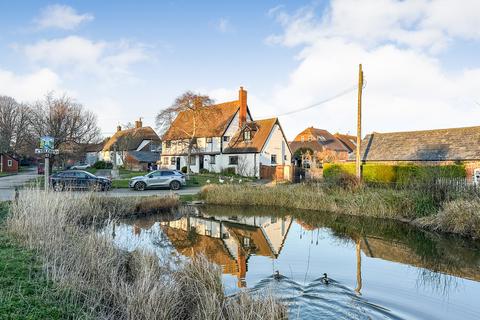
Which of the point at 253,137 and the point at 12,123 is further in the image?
the point at 12,123

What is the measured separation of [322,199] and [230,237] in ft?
26.5

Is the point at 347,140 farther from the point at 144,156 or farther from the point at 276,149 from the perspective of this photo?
the point at 144,156

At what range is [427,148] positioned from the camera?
31.3m

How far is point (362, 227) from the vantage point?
52.2 ft

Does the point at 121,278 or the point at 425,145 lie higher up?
the point at 425,145

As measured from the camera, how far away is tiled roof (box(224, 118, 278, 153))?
41.2 metres

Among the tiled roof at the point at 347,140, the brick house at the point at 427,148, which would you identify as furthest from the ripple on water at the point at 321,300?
the tiled roof at the point at 347,140

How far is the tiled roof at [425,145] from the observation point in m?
29.1

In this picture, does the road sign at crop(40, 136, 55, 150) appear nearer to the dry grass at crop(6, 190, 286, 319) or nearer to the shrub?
the dry grass at crop(6, 190, 286, 319)

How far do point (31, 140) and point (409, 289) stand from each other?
47.8 metres

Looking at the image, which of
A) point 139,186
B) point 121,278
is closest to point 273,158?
point 139,186

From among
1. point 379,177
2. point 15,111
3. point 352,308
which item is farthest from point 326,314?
point 15,111

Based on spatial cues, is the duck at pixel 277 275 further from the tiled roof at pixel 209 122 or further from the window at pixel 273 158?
the tiled roof at pixel 209 122

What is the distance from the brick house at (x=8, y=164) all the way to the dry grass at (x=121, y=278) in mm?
50315
